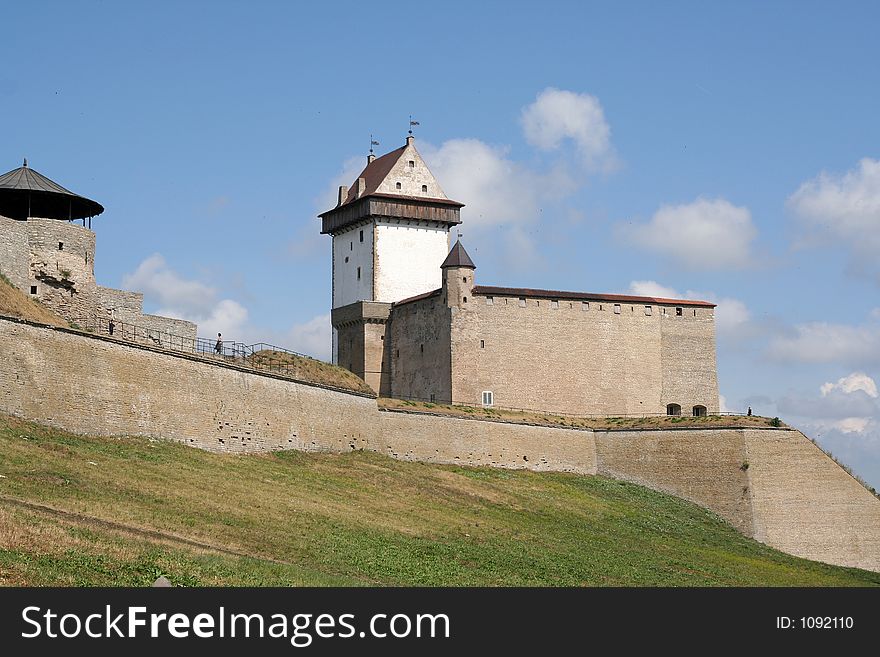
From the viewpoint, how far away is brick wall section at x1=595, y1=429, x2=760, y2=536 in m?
50.6

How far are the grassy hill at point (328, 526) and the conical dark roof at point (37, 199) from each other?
415 inches

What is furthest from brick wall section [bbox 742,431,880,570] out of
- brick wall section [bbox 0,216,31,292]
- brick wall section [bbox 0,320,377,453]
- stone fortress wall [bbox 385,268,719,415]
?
brick wall section [bbox 0,216,31,292]

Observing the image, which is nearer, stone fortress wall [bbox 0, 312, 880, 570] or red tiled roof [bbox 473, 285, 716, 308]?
stone fortress wall [bbox 0, 312, 880, 570]

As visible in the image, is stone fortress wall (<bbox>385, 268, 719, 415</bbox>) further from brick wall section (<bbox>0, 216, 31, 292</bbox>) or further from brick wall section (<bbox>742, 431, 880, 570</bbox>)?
brick wall section (<bbox>0, 216, 31, 292</bbox>)

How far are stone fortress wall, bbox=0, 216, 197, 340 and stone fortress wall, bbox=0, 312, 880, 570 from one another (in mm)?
5223

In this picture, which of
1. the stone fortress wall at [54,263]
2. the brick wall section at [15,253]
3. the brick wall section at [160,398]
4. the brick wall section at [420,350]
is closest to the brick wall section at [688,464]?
the brick wall section at [420,350]

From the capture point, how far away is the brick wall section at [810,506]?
49.6m

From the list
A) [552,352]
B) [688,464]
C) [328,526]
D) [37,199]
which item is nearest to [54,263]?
[37,199]
